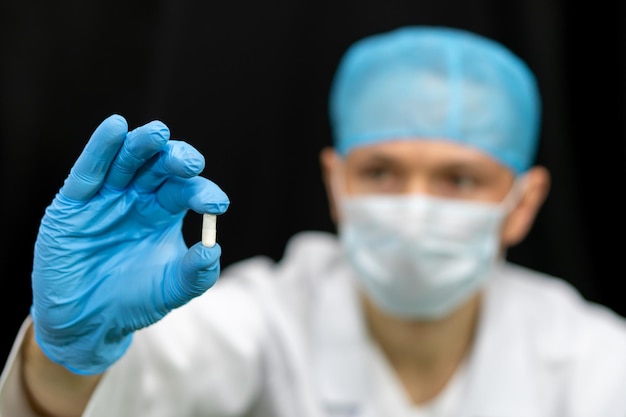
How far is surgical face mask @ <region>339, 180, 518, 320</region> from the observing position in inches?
52.9

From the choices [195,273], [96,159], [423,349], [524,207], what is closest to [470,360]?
[423,349]

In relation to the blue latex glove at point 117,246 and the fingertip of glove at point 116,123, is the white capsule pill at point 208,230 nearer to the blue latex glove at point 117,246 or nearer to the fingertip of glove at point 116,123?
the blue latex glove at point 117,246

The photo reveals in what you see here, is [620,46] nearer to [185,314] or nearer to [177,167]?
[185,314]

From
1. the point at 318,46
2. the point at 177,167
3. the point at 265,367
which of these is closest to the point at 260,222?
the point at 318,46

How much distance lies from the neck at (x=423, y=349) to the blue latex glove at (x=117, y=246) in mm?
Answer: 629

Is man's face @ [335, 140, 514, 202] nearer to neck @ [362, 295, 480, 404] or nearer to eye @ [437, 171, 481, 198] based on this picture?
eye @ [437, 171, 481, 198]

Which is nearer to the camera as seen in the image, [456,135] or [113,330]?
[113,330]

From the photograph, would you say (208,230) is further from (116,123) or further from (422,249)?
(422,249)

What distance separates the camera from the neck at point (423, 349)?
4.86 ft

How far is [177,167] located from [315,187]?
1.18 metres

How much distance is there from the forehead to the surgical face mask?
7cm

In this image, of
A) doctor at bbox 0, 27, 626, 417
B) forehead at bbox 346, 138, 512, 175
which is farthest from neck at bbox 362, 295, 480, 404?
forehead at bbox 346, 138, 512, 175

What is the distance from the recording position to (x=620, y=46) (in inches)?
72.9

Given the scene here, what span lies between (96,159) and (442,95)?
75 cm
